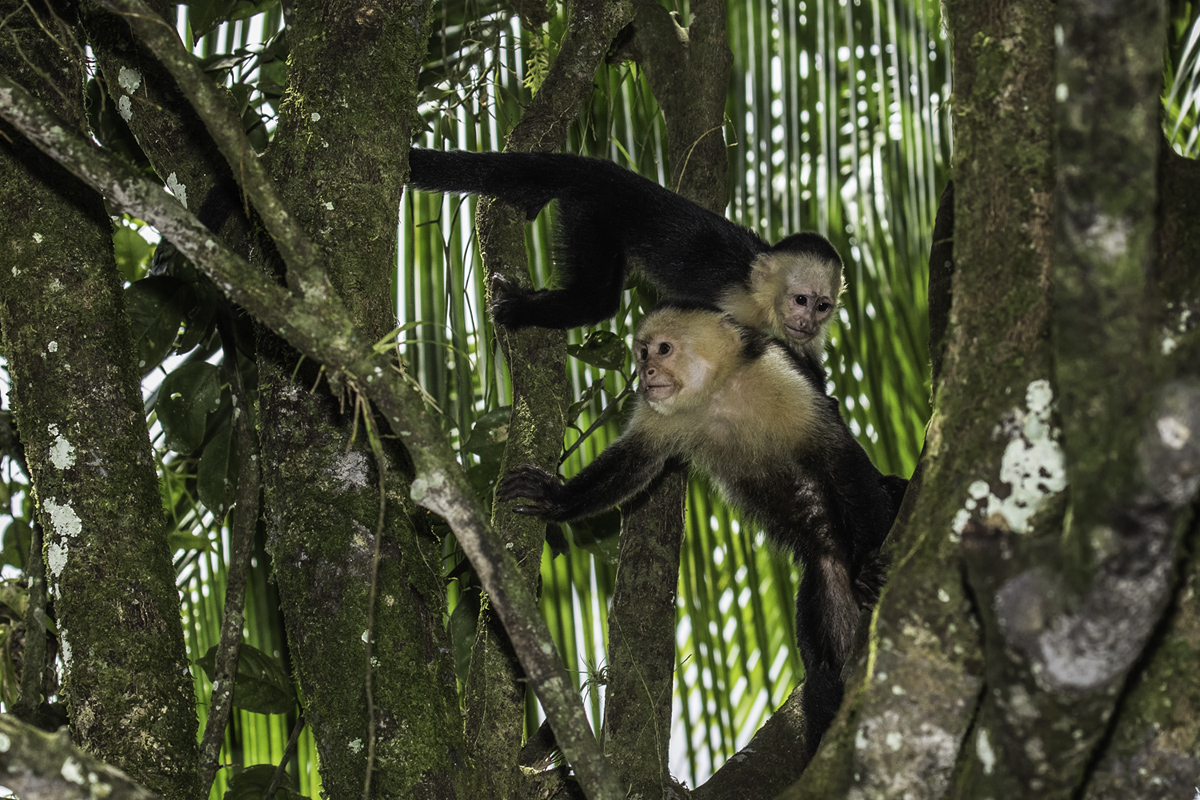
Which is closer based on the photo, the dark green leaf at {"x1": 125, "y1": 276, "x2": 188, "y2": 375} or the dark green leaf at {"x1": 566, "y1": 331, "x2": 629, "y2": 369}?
the dark green leaf at {"x1": 125, "y1": 276, "x2": 188, "y2": 375}

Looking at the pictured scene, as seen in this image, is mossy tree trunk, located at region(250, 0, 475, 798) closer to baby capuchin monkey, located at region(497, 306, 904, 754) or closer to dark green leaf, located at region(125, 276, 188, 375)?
dark green leaf, located at region(125, 276, 188, 375)

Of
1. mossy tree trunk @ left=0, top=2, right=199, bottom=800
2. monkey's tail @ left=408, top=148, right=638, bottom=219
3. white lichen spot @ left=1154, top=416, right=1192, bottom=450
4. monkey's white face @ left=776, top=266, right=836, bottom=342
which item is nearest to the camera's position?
white lichen spot @ left=1154, top=416, right=1192, bottom=450

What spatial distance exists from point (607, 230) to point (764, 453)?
34.2 inches

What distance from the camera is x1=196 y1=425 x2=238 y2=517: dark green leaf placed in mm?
2689

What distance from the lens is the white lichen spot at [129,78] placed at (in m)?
2.27

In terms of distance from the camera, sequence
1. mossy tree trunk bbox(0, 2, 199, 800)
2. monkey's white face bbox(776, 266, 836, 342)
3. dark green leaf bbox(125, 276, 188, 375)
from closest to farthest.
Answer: mossy tree trunk bbox(0, 2, 199, 800)
dark green leaf bbox(125, 276, 188, 375)
monkey's white face bbox(776, 266, 836, 342)

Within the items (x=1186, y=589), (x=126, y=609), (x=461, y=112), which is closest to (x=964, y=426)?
(x=1186, y=589)

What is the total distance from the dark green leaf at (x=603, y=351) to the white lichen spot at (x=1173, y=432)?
7.20 feet

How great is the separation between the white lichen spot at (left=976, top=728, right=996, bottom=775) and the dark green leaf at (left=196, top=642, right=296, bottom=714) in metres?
1.77

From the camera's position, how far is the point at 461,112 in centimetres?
348

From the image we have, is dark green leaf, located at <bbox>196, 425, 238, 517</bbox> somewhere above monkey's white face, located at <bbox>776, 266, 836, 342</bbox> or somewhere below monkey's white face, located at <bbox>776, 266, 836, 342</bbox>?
below

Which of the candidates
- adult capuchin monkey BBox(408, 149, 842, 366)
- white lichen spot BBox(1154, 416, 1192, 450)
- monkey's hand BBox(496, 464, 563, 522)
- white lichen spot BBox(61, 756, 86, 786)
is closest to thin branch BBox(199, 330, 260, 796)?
monkey's hand BBox(496, 464, 563, 522)

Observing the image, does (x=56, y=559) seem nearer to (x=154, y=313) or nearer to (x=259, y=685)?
(x=259, y=685)

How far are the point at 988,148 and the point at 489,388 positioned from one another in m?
1.97
